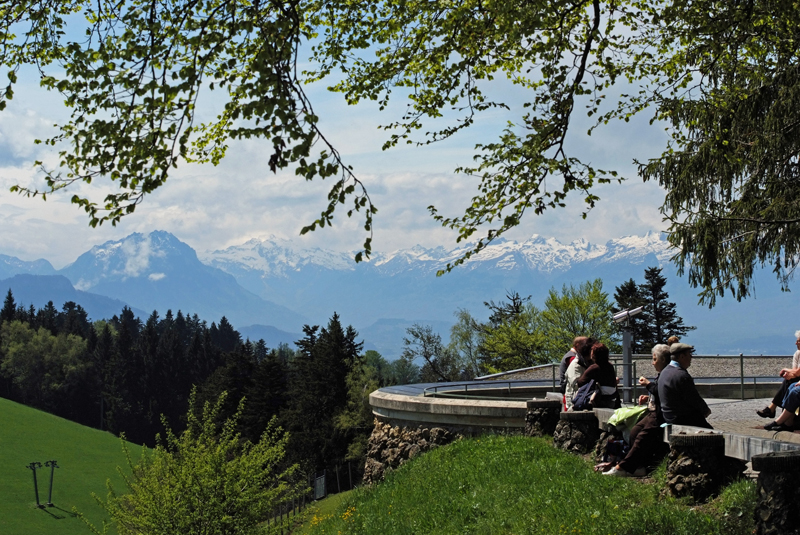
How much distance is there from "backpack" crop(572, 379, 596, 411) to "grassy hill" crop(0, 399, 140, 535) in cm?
4557

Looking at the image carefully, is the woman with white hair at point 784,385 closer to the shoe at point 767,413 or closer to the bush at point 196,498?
the shoe at point 767,413

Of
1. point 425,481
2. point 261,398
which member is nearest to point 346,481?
point 261,398

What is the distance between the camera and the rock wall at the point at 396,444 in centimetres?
1534

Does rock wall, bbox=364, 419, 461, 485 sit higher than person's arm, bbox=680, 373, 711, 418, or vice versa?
person's arm, bbox=680, 373, 711, 418

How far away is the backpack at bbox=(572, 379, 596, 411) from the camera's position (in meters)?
10.6

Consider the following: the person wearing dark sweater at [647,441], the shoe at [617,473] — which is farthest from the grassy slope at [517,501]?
the person wearing dark sweater at [647,441]

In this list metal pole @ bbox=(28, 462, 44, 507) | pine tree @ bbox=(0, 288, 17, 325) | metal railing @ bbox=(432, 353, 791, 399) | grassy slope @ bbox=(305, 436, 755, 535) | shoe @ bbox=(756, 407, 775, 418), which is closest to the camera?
grassy slope @ bbox=(305, 436, 755, 535)

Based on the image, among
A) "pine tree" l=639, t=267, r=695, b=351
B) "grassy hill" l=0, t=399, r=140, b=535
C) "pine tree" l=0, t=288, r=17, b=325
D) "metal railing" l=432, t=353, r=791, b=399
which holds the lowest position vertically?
"grassy hill" l=0, t=399, r=140, b=535

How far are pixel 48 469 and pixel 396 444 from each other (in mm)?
53748

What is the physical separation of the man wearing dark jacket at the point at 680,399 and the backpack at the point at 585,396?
251cm

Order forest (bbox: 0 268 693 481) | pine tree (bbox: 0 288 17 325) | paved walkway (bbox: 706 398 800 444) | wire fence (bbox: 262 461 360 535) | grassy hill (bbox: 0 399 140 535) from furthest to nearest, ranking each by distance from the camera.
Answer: pine tree (bbox: 0 288 17 325) → grassy hill (bbox: 0 399 140 535) → forest (bbox: 0 268 693 481) → wire fence (bbox: 262 461 360 535) → paved walkway (bbox: 706 398 800 444)

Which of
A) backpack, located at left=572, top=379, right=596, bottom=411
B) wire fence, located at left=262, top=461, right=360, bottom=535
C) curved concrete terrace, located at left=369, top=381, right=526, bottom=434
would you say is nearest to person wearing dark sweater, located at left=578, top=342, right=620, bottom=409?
backpack, located at left=572, top=379, right=596, bottom=411

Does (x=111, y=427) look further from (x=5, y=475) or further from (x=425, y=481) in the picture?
(x=425, y=481)

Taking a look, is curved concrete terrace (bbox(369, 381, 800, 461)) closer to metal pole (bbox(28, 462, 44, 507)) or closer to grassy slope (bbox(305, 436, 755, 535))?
grassy slope (bbox(305, 436, 755, 535))
